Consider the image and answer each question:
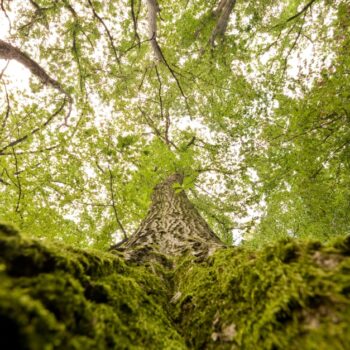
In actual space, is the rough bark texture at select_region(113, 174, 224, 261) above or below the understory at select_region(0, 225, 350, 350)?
above

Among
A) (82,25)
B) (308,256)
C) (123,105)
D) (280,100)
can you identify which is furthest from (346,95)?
(82,25)

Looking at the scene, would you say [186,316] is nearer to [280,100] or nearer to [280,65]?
[280,100]

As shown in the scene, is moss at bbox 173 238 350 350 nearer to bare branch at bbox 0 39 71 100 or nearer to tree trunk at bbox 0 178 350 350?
tree trunk at bbox 0 178 350 350

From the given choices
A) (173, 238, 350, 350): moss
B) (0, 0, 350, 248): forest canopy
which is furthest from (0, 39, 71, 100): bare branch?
(173, 238, 350, 350): moss

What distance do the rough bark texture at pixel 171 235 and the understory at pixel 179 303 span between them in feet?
2.69

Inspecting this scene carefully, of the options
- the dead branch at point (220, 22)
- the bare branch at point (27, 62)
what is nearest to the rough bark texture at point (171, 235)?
the bare branch at point (27, 62)

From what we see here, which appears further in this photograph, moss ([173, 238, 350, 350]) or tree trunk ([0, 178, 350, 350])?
moss ([173, 238, 350, 350])

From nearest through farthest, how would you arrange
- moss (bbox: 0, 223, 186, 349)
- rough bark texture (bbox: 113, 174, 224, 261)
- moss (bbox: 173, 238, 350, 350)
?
moss (bbox: 0, 223, 186, 349) < moss (bbox: 173, 238, 350, 350) < rough bark texture (bbox: 113, 174, 224, 261)

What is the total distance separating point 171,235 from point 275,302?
2.35 meters

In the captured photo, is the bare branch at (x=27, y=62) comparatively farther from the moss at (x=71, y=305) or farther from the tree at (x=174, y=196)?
the moss at (x=71, y=305)

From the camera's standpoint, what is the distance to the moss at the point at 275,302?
88 cm

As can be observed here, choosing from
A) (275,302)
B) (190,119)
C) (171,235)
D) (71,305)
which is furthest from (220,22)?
(71,305)

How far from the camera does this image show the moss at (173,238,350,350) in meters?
0.88

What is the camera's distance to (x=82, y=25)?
26.4ft
